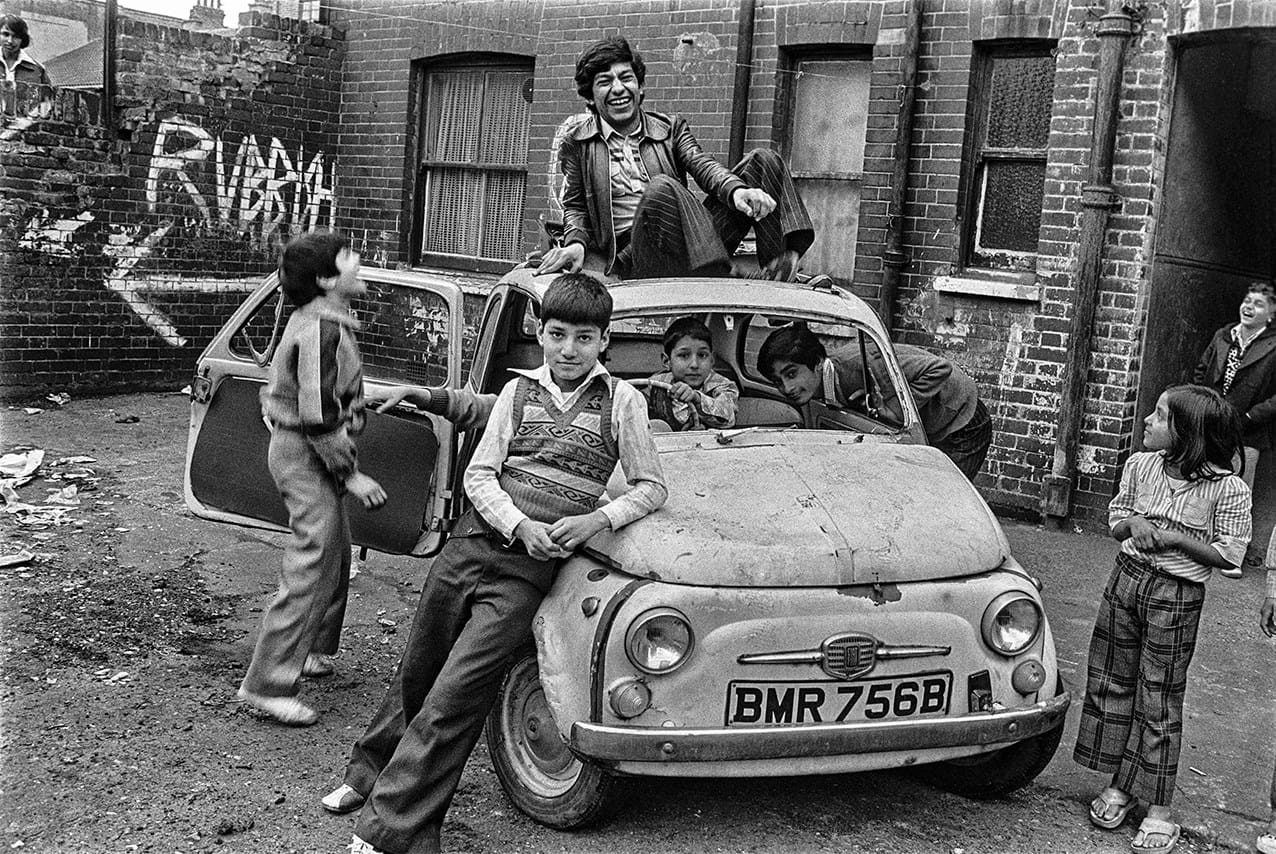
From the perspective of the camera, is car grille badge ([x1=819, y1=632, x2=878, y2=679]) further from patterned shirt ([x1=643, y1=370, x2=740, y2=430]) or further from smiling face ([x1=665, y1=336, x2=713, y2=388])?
smiling face ([x1=665, y1=336, x2=713, y2=388])

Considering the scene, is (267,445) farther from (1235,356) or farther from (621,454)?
(1235,356)


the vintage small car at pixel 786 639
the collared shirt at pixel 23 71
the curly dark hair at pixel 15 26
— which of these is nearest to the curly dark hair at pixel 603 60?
the vintage small car at pixel 786 639

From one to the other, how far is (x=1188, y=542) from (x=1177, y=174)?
523 centimetres

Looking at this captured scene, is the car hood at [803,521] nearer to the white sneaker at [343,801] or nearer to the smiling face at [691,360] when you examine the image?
the smiling face at [691,360]

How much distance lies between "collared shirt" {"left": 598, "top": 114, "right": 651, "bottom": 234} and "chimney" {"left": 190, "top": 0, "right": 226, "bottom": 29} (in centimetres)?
862

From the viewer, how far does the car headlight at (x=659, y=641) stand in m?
3.49

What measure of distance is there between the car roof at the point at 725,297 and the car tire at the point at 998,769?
1.76 metres

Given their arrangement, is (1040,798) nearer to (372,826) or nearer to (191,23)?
(372,826)

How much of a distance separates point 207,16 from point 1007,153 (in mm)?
8932

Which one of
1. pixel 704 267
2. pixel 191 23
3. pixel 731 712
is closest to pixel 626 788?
pixel 731 712

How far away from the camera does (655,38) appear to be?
10344mm

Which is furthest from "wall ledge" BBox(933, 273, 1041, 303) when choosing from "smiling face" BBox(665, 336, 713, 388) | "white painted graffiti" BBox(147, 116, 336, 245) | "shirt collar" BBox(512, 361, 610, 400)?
"white painted graffiti" BBox(147, 116, 336, 245)

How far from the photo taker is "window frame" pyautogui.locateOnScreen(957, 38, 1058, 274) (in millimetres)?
8773

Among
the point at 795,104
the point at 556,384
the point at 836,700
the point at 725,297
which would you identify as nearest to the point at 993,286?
the point at 795,104
